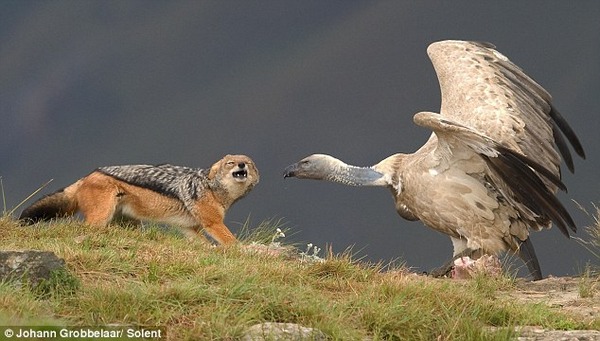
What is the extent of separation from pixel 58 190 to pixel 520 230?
5.20 m

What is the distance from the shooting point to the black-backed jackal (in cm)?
1122

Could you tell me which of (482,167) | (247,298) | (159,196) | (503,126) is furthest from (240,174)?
(247,298)

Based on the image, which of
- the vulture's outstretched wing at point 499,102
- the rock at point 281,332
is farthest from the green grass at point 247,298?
the vulture's outstretched wing at point 499,102

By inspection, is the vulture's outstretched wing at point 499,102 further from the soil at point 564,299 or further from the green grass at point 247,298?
the green grass at point 247,298

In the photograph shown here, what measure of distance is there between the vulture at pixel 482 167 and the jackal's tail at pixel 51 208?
2.78 metres

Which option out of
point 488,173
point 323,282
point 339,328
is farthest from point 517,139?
point 339,328

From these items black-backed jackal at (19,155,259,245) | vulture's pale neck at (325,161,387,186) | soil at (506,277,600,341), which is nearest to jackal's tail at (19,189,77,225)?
black-backed jackal at (19,155,259,245)

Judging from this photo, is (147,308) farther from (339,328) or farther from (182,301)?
(339,328)

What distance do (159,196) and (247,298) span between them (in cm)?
440

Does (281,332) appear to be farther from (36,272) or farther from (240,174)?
(240,174)

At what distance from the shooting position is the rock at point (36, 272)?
7070mm

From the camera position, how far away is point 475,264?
11.0 m

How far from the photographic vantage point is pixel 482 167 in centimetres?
1195

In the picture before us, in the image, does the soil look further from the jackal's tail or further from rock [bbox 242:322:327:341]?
the jackal's tail
